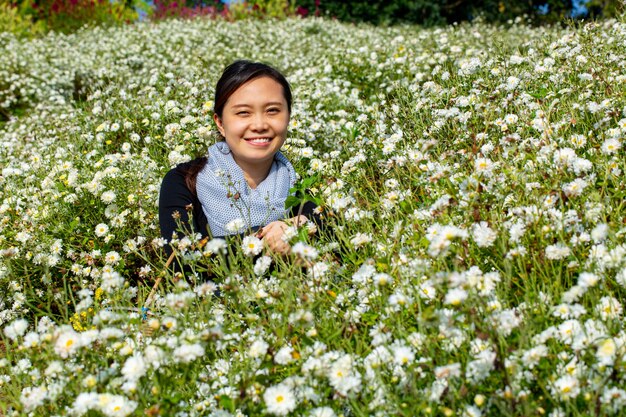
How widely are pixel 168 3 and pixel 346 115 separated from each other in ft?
48.1

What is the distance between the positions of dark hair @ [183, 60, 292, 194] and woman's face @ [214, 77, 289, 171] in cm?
3

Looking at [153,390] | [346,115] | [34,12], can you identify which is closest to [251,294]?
[153,390]

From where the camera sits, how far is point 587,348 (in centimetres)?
172

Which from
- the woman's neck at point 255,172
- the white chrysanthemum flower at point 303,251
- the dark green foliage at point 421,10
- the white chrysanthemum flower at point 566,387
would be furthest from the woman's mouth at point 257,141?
the dark green foliage at point 421,10

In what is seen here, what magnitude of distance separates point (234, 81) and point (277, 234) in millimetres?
886

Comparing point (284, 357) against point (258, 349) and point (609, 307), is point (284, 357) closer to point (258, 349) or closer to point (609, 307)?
point (258, 349)

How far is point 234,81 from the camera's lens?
3.33m

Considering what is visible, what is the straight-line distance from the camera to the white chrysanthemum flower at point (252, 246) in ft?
8.27

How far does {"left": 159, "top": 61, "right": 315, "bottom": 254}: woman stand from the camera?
3.33 metres

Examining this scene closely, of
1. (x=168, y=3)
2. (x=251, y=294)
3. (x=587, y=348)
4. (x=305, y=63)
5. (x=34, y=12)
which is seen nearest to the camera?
(x=587, y=348)

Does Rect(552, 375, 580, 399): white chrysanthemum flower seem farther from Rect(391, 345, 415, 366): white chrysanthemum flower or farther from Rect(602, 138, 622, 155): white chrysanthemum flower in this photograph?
Rect(602, 138, 622, 155): white chrysanthemum flower

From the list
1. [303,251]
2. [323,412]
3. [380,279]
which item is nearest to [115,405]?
[323,412]

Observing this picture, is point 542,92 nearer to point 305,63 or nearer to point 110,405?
point 110,405

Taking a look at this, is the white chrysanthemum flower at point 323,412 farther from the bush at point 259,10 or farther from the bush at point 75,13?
the bush at point 259,10
